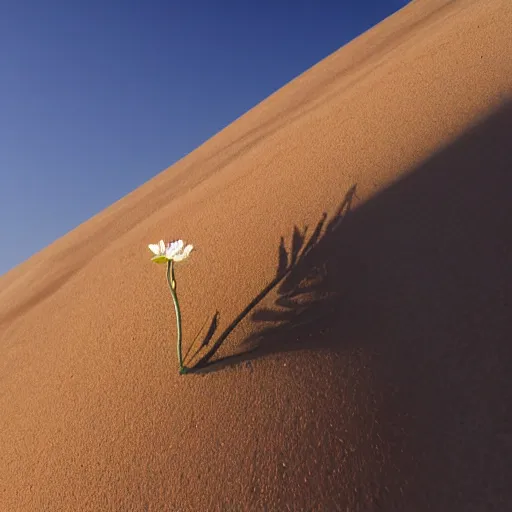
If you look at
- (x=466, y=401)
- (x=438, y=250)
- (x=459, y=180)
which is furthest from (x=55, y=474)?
(x=459, y=180)

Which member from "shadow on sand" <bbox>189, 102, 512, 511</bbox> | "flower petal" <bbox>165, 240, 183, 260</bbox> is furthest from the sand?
"flower petal" <bbox>165, 240, 183, 260</bbox>

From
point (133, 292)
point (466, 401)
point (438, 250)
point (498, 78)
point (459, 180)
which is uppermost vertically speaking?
point (498, 78)

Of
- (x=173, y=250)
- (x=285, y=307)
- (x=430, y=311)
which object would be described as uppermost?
(x=173, y=250)

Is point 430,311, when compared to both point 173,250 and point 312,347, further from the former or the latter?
point 173,250

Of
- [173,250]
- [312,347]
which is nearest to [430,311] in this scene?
[312,347]

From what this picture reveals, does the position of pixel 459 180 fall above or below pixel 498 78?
below

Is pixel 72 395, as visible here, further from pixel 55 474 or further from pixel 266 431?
pixel 266 431

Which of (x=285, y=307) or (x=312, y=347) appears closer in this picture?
(x=312, y=347)

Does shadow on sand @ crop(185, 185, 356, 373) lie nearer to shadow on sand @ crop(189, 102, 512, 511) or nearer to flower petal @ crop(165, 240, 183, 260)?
shadow on sand @ crop(189, 102, 512, 511)
